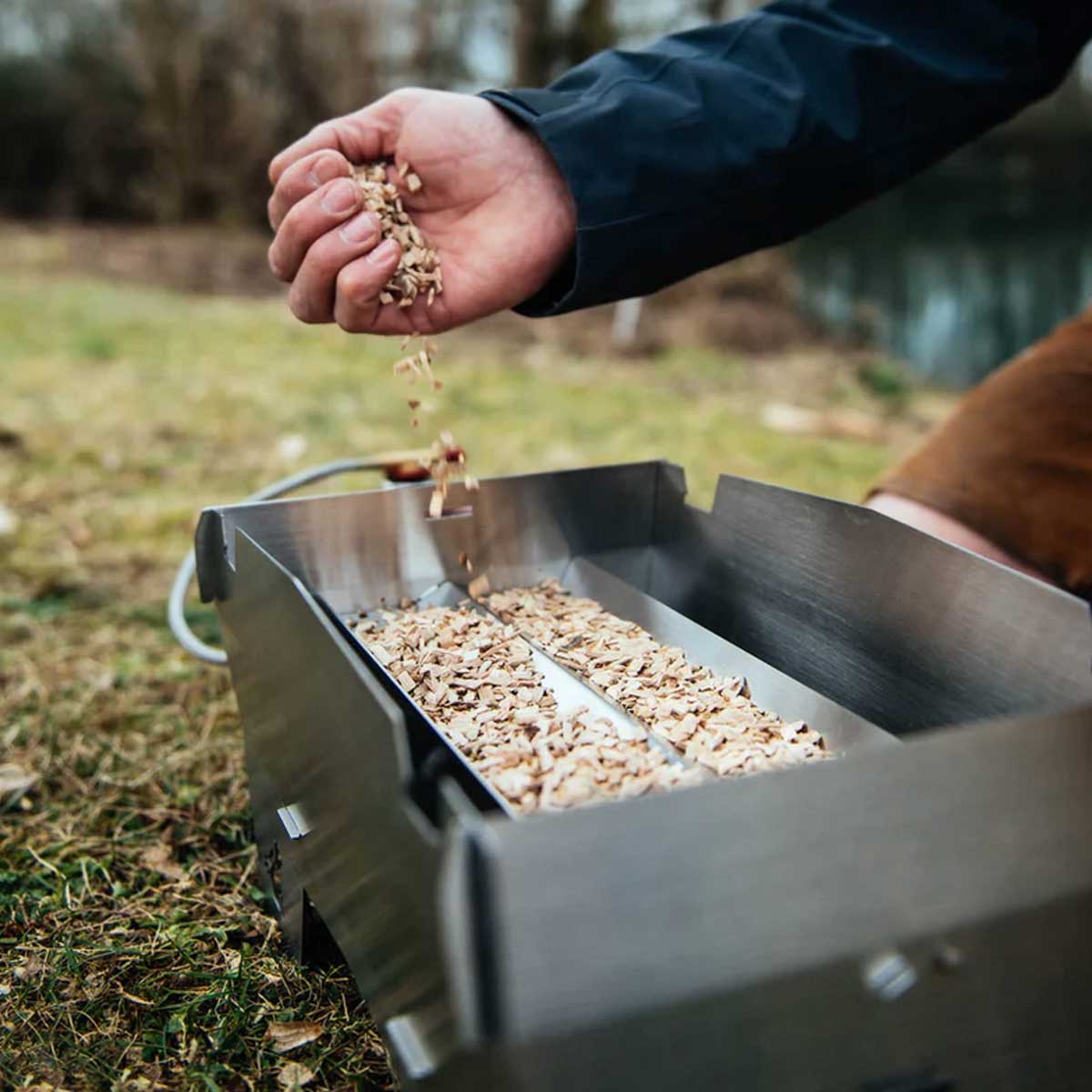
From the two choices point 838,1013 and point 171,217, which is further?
point 171,217

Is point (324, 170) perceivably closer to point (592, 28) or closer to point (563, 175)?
point (563, 175)

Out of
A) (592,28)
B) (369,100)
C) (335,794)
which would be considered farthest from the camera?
(369,100)

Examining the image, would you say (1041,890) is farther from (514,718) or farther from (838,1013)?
(514,718)

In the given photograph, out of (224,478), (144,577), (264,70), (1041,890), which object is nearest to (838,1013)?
(1041,890)

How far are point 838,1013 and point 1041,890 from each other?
19 cm

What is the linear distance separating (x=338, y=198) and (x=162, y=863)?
950mm

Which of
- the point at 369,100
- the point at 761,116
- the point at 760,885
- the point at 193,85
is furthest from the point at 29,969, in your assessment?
the point at 193,85

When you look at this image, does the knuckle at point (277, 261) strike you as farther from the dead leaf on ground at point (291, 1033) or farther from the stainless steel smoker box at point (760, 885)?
the dead leaf on ground at point (291, 1033)

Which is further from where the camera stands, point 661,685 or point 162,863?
point 162,863

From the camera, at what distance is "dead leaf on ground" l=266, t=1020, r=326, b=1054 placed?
1240 millimetres

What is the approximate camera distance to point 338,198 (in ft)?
4.61

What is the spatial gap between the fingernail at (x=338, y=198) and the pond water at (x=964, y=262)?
608cm

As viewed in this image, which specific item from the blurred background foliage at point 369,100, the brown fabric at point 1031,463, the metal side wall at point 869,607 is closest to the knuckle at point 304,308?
the metal side wall at point 869,607

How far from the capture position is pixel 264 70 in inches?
380
